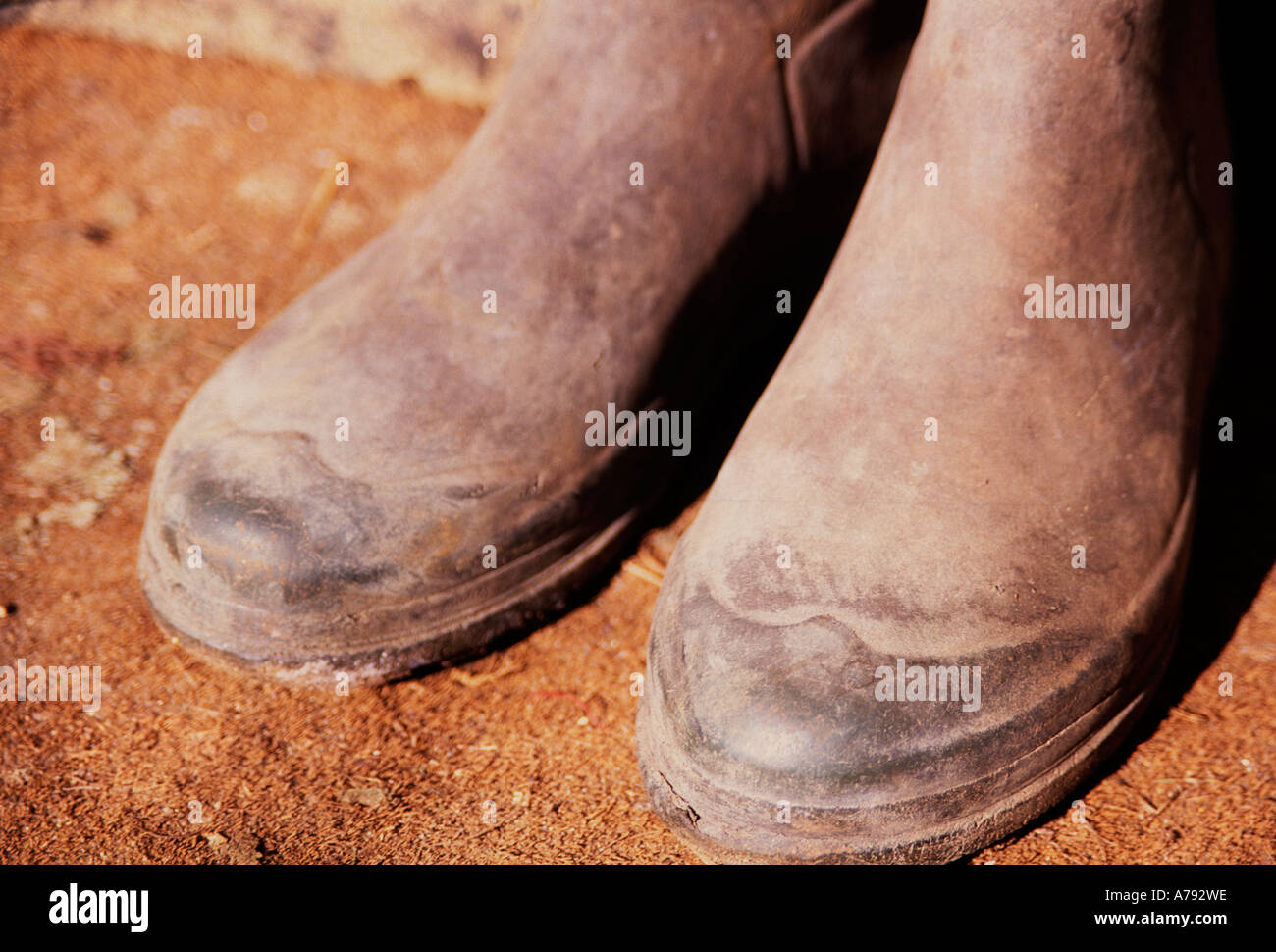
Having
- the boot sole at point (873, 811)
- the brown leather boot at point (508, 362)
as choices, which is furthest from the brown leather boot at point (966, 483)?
the brown leather boot at point (508, 362)

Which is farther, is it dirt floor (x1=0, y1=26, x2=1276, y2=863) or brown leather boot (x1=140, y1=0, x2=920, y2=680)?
brown leather boot (x1=140, y1=0, x2=920, y2=680)

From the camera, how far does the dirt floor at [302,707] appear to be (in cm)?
114

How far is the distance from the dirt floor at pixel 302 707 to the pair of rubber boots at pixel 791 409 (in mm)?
60

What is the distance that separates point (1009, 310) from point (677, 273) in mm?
368

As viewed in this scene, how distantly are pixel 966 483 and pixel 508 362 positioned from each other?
487mm

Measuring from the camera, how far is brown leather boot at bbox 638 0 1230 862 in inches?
→ 41.2

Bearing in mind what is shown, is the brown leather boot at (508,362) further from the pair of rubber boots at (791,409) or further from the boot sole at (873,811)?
the boot sole at (873,811)

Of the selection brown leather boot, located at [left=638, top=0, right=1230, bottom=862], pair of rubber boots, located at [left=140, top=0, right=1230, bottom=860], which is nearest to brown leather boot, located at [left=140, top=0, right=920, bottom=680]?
pair of rubber boots, located at [left=140, top=0, right=1230, bottom=860]

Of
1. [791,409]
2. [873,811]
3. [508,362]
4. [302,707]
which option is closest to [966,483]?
[791,409]

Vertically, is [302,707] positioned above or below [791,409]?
below

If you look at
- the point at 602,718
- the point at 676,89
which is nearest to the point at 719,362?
the point at 676,89

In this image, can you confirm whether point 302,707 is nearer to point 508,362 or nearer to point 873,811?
point 508,362

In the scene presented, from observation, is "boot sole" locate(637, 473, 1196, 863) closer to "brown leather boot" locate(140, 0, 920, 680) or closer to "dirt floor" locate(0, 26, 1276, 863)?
"dirt floor" locate(0, 26, 1276, 863)

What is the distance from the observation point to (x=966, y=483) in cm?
113
